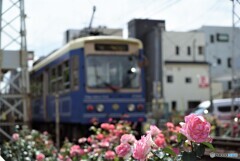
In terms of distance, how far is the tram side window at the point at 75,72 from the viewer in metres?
13.1

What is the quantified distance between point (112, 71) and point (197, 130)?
1051 cm

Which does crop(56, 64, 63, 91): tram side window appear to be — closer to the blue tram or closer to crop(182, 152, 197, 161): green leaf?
the blue tram

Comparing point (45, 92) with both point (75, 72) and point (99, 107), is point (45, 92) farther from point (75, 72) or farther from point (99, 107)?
point (99, 107)

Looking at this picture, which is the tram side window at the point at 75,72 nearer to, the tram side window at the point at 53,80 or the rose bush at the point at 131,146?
the tram side window at the point at 53,80

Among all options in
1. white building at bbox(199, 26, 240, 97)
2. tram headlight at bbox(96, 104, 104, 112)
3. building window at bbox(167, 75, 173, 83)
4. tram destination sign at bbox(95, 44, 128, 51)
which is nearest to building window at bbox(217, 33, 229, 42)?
white building at bbox(199, 26, 240, 97)

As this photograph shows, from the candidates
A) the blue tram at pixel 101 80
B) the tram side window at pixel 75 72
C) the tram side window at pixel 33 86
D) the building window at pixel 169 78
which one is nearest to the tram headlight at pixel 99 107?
the blue tram at pixel 101 80

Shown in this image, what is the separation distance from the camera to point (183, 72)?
5041cm

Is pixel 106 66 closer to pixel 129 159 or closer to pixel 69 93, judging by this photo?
pixel 69 93

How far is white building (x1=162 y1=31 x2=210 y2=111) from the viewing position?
4944cm

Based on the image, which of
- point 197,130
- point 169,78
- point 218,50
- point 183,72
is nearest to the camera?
point 197,130

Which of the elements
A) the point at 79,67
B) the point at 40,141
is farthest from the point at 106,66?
the point at 40,141

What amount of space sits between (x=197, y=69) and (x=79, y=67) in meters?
38.6

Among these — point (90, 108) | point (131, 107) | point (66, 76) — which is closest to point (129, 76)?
point (131, 107)

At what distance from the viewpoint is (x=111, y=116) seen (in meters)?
13.4
